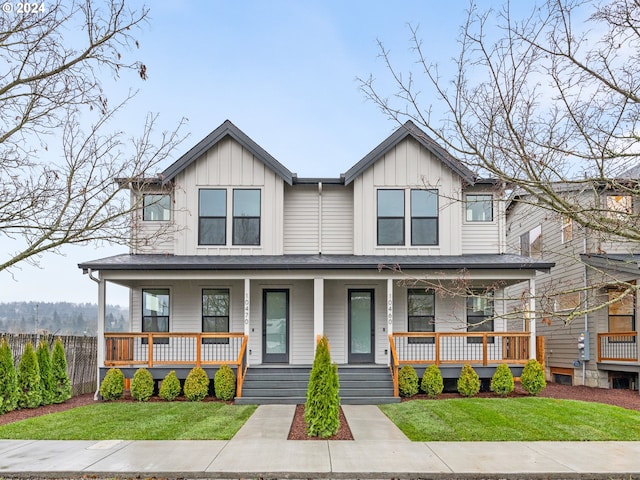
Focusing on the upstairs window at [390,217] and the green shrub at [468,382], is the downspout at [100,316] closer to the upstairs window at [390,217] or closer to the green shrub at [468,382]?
the upstairs window at [390,217]

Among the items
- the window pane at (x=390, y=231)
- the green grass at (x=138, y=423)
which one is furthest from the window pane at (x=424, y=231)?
the green grass at (x=138, y=423)

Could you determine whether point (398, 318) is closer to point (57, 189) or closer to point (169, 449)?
point (169, 449)

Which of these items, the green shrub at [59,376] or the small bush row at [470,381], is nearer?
the small bush row at [470,381]

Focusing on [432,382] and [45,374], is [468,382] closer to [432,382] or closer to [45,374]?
[432,382]

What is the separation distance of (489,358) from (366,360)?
343 cm

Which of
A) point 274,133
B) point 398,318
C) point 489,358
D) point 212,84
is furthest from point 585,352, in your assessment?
point 212,84

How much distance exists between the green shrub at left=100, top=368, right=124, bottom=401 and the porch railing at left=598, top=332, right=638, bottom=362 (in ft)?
44.5

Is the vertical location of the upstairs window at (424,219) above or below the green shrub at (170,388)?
above

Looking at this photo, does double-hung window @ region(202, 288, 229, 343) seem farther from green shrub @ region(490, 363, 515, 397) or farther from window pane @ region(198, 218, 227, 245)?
green shrub @ region(490, 363, 515, 397)

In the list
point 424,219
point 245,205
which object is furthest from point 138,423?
point 424,219

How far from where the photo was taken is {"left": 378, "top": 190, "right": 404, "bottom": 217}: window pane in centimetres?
1625

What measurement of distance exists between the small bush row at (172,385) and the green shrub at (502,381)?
6377 millimetres

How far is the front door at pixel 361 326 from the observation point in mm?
16125

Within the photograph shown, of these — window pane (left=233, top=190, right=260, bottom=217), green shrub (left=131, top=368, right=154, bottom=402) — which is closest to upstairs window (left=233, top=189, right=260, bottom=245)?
window pane (left=233, top=190, right=260, bottom=217)
